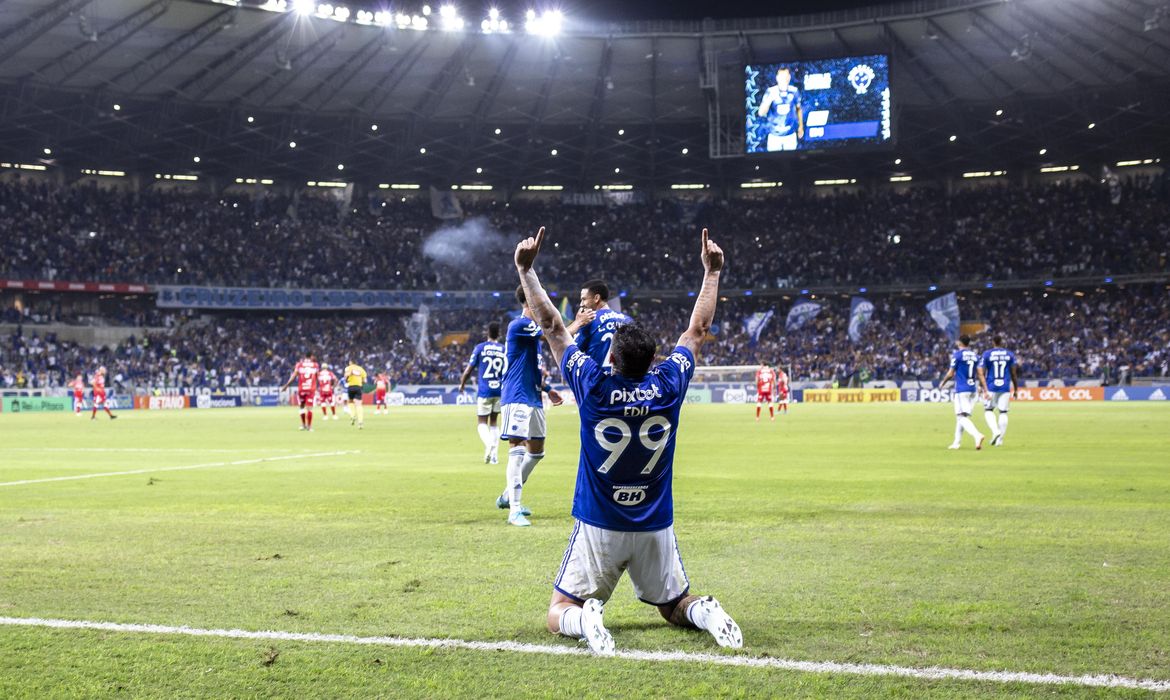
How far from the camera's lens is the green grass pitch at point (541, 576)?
16.6 ft

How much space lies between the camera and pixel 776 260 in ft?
251

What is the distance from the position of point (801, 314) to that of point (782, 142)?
69.7ft

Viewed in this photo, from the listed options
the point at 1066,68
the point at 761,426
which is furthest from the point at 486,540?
the point at 1066,68

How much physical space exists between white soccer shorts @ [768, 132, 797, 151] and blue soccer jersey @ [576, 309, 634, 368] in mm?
44408

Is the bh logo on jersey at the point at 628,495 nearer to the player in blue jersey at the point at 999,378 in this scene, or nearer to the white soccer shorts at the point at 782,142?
the player in blue jersey at the point at 999,378

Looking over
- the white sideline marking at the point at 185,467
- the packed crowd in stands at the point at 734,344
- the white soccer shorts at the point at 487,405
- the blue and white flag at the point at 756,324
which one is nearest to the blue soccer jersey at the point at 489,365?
the white soccer shorts at the point at 487,405

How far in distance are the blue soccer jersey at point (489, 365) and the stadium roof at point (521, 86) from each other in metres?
34.9

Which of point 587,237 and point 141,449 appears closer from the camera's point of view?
point 141,449

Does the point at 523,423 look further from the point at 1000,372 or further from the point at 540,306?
the point at 1000,372

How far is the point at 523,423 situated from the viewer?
36.8 ft

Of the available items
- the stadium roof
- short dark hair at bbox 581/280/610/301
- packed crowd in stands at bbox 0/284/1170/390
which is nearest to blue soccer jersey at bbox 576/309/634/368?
short dark hair at bbox 581/280/610/301

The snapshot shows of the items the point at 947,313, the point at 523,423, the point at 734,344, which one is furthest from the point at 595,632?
the point at 734,344

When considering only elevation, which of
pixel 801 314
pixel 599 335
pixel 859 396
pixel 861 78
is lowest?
pixel 859 396

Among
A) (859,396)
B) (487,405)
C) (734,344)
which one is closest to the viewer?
(487,405)
